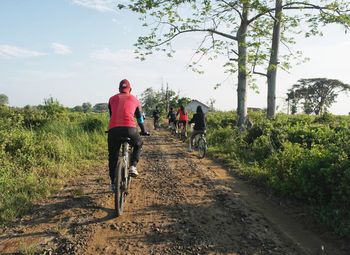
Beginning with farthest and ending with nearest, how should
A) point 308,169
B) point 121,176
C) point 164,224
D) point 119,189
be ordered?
point 308,169
point 121,176
point 119,189
point 164,224

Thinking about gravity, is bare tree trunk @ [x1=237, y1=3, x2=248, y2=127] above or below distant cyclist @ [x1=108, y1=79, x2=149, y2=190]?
above

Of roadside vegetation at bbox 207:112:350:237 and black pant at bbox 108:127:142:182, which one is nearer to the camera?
roadside vegetation at bbox 207:112:350:237

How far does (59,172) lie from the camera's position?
925cm

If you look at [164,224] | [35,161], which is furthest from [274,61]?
[164,224]

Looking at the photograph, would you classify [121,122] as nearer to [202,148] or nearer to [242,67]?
[202,148]

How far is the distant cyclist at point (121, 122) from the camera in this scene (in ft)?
21.2

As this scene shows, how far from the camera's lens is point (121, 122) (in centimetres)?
646

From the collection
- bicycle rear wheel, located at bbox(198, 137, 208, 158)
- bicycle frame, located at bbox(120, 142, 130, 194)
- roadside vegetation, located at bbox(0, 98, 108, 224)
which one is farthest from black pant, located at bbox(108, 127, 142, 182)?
bicycle rear wheel, located at bbox(198, 137, 208, 158)

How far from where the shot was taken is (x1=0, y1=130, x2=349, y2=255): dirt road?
194 inches

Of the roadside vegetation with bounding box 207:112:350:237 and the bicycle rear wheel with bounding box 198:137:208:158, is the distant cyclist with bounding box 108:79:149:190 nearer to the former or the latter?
the roadside vegetation with bounding box 207:112:350:237

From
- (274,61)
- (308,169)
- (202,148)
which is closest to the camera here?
(308,169)

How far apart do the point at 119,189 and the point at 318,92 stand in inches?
2621

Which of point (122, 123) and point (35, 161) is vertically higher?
point (122, 123)

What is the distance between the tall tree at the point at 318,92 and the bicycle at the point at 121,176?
62329mm
